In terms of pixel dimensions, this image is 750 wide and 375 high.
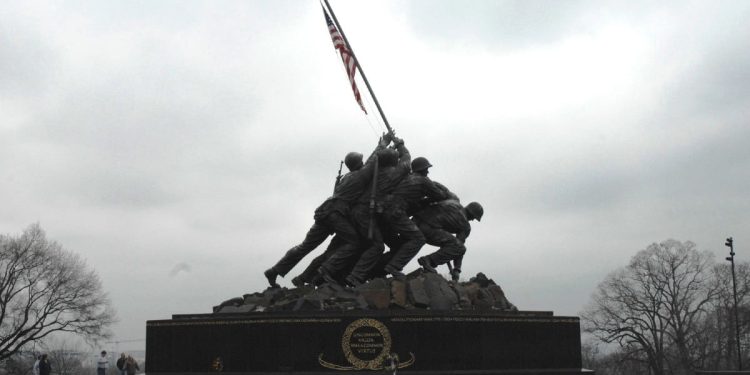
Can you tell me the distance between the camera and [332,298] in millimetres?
13922

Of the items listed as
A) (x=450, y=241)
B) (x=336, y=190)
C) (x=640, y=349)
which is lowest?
(x=640, y=349)

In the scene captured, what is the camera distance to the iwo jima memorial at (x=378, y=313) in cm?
1322

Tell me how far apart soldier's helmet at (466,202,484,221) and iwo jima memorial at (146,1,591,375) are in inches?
21.5

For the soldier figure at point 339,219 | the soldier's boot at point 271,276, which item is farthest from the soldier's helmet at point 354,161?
the soldier's boot at point 271,276

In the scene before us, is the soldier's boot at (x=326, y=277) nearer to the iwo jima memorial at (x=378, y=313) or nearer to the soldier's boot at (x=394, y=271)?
the iwo jima memorial at (x=378, y=313)

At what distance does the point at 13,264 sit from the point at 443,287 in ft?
82.8

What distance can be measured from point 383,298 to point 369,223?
5.70ft

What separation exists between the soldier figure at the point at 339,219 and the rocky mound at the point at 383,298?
0.93 meters

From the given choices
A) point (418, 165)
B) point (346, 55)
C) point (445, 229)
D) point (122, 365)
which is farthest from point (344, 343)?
point (346, 55)

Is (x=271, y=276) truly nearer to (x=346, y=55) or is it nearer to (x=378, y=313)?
(x=378, y=313)

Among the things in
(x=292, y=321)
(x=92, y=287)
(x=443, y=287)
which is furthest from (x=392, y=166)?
(x=92, y=287)

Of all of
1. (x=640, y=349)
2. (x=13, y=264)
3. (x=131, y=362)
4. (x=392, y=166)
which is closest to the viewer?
(x=392, y=166)

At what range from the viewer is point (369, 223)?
49.6 ft

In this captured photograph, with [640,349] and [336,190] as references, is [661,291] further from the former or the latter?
[336,190]
